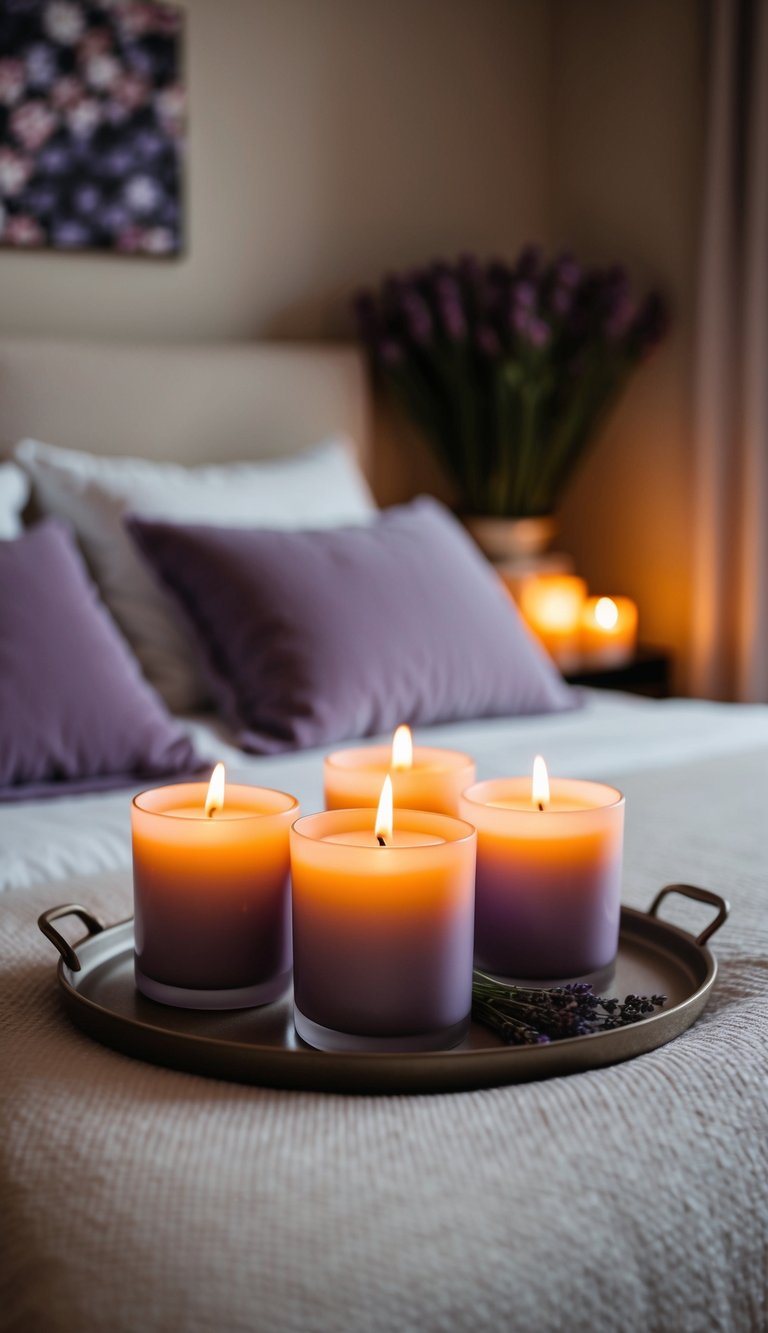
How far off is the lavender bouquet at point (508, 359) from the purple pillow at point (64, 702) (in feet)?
4.59

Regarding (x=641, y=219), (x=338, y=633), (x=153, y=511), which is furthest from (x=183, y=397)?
(x=641, y=219)

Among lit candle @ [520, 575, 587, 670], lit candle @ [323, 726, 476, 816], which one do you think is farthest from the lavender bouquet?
lit candle @ [323, 726, 476, 816]

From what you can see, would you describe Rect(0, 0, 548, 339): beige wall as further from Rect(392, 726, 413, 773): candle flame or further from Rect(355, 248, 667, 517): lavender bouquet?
Rect(392, 726, 413, 773): candle flame

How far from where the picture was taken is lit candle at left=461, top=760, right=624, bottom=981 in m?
0.80

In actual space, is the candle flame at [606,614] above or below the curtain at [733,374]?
below

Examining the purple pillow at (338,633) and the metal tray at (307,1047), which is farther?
the purple pillow at (338,633)

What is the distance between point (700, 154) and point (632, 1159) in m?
2.93

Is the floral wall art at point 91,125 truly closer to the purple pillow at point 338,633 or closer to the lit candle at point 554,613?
the purple pillow at point 338,633

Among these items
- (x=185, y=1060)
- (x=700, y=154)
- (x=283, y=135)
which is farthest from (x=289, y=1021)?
(x=700, y=154)

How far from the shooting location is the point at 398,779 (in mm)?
926

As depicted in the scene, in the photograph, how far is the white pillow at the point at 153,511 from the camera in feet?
6.79

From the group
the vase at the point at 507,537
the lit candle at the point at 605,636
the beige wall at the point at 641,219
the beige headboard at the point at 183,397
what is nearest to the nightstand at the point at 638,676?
the lit candle at the point at 605,636

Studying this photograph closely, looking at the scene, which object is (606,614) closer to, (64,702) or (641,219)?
(641,219)

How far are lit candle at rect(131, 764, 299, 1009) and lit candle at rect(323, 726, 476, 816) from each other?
0.12 meters
